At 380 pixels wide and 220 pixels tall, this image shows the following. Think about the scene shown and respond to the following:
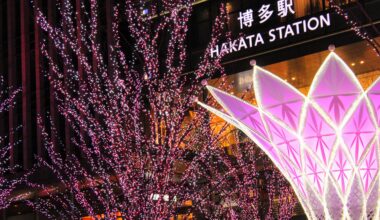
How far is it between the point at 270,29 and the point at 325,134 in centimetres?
1263

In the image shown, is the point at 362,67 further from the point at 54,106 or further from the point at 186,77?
the point at 54,106

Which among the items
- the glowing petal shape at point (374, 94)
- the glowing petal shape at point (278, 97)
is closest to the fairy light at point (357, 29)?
the glowing petal shape at point (374, 94)

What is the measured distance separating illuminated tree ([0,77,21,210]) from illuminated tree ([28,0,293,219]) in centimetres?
155

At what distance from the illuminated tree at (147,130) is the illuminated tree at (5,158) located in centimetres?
155

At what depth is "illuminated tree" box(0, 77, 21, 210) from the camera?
3111 cm

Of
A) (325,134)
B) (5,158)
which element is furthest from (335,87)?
(5,158)

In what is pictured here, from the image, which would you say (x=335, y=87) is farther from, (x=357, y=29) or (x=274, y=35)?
(x=274, y=35)

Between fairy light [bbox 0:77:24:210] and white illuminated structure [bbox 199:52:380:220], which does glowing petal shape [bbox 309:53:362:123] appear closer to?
white illuminated structure [bbox 199:52:380:220]

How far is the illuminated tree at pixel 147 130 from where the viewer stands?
1644 cm

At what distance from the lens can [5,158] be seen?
33594mm

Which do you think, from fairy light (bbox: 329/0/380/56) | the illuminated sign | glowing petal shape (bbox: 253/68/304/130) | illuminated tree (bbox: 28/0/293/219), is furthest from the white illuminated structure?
the illuminated sign

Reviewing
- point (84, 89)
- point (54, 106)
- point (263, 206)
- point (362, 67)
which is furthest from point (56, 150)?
point (362, 67)

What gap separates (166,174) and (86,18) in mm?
16213

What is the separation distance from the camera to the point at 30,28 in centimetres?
3419
